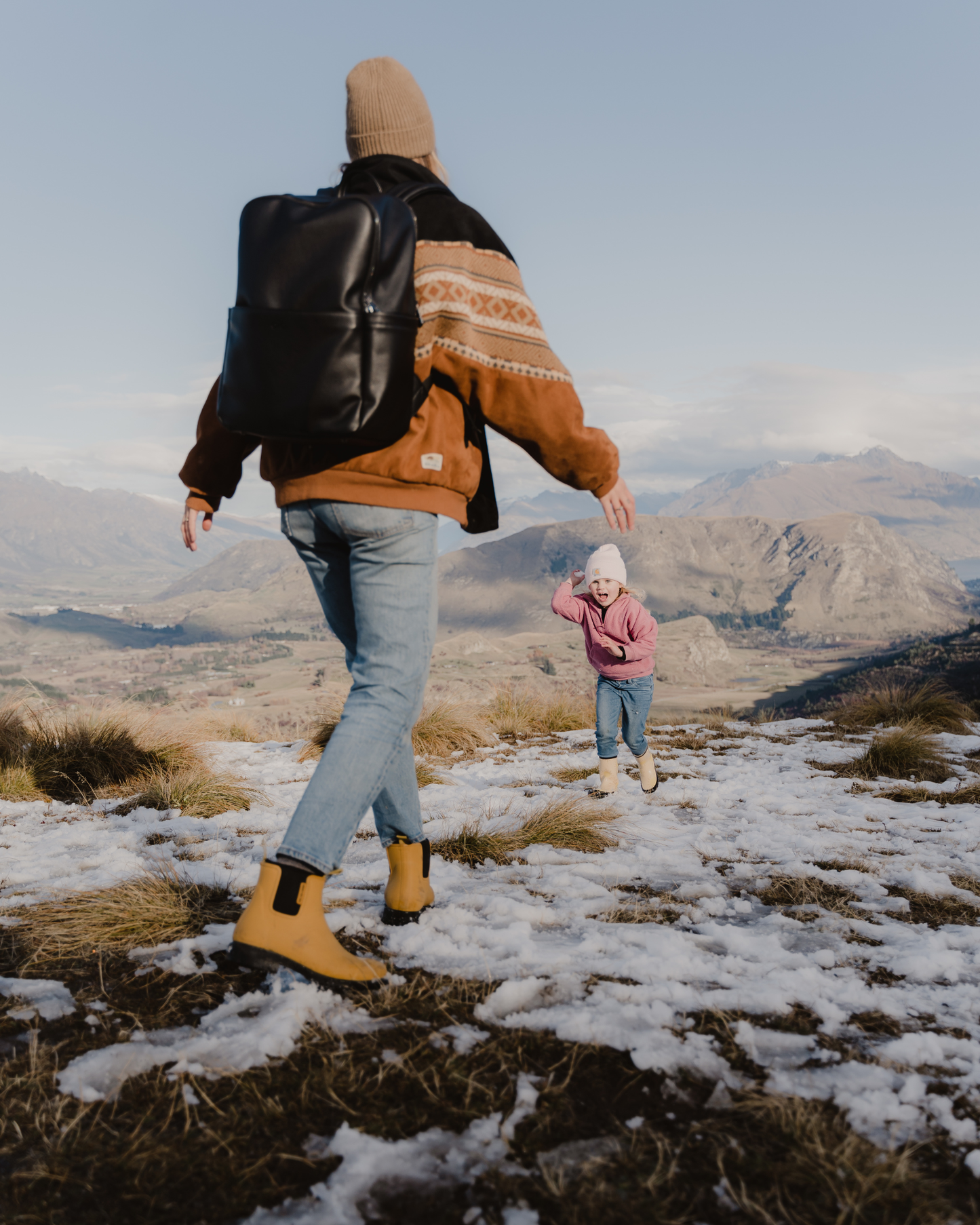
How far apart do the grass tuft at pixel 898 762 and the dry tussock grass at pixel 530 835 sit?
2.84 meters

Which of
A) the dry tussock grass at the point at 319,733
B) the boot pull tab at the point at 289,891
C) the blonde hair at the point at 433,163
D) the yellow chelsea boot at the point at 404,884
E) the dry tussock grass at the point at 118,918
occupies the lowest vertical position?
the dry tussock grass at the point at 319,733

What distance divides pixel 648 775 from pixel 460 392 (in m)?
3.83

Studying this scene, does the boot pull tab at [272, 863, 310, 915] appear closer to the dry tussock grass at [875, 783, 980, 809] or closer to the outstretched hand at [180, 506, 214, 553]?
the outstretched hand at [180, 506, 214, 553]

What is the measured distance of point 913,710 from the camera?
8.01m

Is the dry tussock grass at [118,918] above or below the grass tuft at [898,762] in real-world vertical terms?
above

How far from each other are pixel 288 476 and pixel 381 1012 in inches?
52.6

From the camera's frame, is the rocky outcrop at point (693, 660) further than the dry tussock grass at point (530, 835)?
Yes

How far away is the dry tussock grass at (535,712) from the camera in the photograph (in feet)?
26.5

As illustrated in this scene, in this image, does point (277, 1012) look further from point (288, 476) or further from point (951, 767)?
point (951, 767)

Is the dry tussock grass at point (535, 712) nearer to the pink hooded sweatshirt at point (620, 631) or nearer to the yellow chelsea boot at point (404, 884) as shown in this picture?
the pink hooded sweatshirt at point (620, 631)

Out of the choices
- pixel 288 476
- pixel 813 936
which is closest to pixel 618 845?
pixel 813 936

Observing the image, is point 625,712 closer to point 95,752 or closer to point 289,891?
point 289,891

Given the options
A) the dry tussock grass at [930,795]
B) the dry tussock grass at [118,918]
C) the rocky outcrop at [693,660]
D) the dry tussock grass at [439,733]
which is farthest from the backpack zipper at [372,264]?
the rocky outcrop at [693,660]

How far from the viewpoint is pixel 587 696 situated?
390 inches
